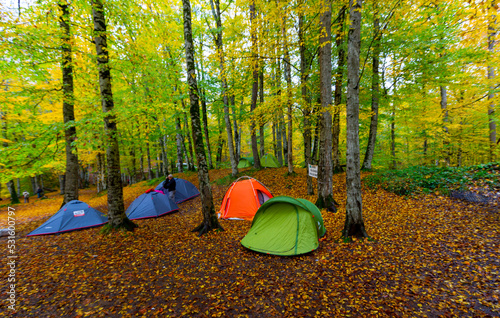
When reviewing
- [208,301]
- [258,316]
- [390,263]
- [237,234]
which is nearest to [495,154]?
[390,263]

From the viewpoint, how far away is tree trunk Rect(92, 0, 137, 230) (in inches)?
240

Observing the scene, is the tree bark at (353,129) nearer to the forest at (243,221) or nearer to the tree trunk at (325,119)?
the forest at (243,221)

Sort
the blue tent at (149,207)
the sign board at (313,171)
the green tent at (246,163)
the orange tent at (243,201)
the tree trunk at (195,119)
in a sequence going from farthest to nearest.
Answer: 1. the green tent at (246,163)
2. the blue tent at (149,207)
3. the orange tent at (243,201)
4. the sign board at (313,171)
5. the tree trunk at (195,119)

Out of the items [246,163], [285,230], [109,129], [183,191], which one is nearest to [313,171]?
[285,230]

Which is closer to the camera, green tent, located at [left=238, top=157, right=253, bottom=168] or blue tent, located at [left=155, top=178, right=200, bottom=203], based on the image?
blue tent, located at [left=155, top=178, right=200, bottom=203]

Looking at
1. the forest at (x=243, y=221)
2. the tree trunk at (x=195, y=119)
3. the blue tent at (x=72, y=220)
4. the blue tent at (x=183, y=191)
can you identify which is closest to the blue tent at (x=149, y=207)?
the forest at (x=243, y=221)

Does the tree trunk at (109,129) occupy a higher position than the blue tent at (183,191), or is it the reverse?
the tree trunk at (109,129)

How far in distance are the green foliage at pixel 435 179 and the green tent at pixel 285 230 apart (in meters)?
5.90

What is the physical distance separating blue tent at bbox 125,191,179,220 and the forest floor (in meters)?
2.22

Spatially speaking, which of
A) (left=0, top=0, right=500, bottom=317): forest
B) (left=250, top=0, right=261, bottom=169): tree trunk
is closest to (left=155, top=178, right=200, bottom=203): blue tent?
(left=0, top=0, right=500, bottom=317): forest

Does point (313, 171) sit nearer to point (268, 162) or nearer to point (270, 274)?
point (270, 274)

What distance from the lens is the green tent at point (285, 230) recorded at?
494 centimetres

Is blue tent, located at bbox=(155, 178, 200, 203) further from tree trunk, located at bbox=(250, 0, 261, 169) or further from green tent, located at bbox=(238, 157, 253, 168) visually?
green tent, located at bbox=(238, 157, 253, 168)

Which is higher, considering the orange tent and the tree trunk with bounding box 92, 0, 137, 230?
the tree trunk with bounding box 92, 0, 137, 230
